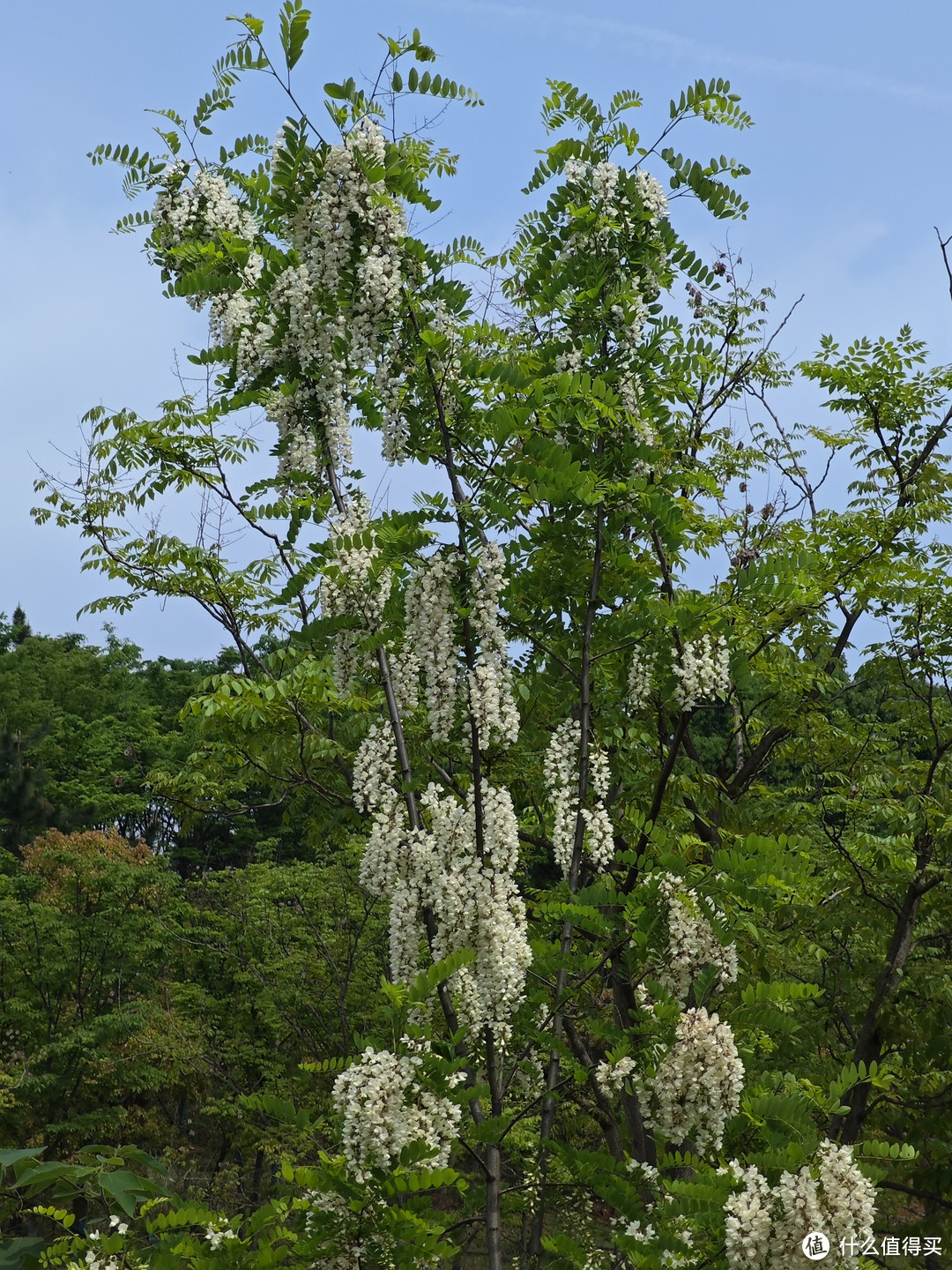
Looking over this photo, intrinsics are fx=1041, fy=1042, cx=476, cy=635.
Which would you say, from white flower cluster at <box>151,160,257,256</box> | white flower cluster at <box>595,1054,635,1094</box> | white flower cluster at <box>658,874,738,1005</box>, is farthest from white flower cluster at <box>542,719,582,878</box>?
white flower cluster at <box>151,160,257,256</box>

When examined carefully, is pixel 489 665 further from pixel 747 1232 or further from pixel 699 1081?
pixel 747 1232

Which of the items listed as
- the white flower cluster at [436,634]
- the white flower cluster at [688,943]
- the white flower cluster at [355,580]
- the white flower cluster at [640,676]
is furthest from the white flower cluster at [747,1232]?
the white flower cluster at [355,580]

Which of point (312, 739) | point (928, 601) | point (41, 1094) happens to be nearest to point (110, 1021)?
point (41, 1094)

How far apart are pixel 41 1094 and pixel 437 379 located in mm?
14885

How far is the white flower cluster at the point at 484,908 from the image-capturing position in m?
3.96

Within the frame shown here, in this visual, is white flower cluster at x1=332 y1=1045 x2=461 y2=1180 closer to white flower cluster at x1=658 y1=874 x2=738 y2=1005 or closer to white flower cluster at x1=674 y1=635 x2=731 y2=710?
white flower cluster at x1=658 y1=874 x2=738 y2=1005

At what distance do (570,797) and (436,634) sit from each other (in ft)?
3.34

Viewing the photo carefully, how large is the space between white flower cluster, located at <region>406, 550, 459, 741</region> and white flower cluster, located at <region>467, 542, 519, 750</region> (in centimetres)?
10

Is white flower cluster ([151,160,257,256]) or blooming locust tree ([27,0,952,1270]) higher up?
white flower cluster ([151,160,257,256])

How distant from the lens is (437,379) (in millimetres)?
4508

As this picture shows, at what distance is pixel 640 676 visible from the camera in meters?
5.04

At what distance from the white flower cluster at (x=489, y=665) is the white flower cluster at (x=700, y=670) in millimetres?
961

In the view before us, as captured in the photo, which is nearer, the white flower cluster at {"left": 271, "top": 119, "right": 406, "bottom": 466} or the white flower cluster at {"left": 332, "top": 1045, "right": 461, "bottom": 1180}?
the white flower cluster at {"left": 332, "top": 1045, "right": 461, "bottom": 1180}

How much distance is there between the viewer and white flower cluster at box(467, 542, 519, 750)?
4.12 meters
